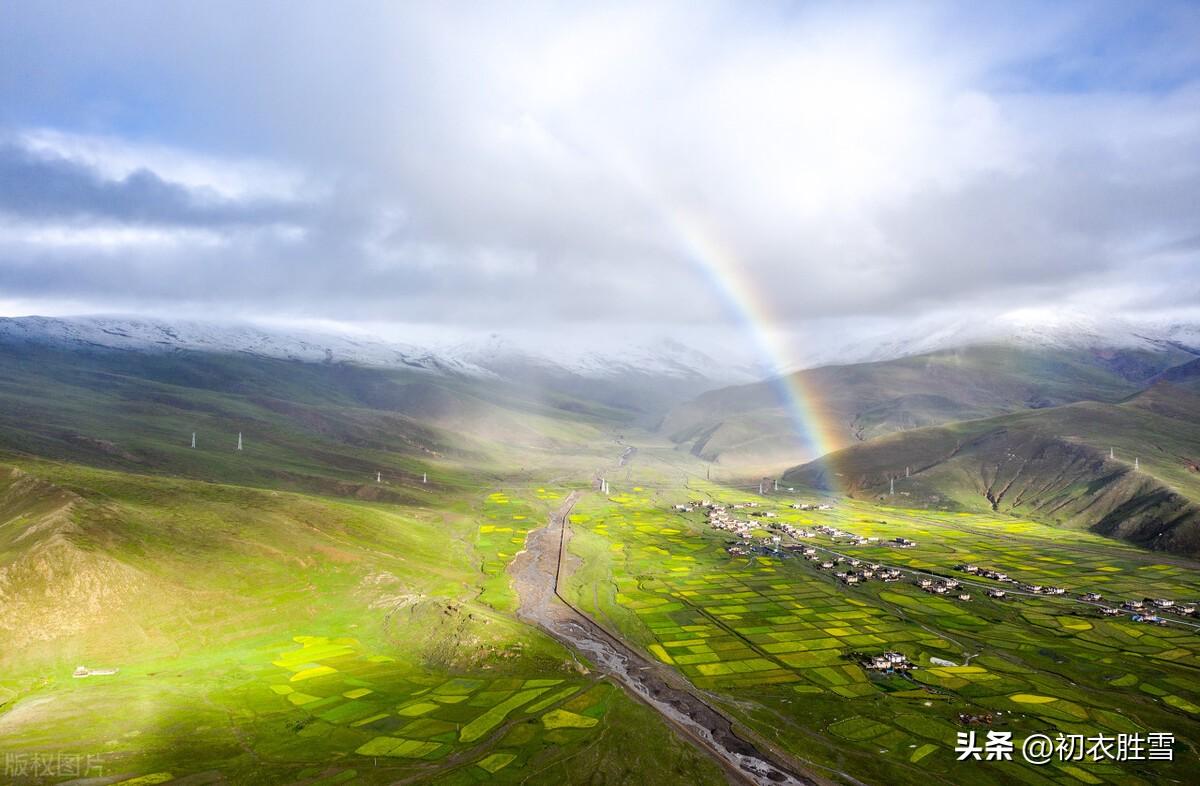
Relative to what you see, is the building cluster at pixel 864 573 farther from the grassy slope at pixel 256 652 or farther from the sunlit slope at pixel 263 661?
the sunlit slope at pixel 263 661

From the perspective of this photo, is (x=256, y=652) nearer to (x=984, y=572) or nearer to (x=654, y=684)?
(x=654, y=684)

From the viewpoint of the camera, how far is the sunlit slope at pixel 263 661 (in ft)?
281

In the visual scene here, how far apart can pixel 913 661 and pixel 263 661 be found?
116 metres

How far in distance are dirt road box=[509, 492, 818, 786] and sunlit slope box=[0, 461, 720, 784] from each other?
15.6ft

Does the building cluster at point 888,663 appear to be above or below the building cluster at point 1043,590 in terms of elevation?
below

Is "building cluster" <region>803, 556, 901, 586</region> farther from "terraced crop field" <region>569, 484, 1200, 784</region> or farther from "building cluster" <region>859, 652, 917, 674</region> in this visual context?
"building cluster" <region>859, 652, 917, 674</region>

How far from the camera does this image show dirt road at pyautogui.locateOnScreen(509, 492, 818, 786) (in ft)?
278

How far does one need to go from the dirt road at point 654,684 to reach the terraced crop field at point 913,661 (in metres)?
4.12

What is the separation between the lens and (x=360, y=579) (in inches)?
6260

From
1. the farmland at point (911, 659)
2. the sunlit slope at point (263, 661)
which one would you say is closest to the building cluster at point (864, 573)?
the farmland at point (911, 659)

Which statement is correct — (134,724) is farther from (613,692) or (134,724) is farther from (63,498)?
(63,498)

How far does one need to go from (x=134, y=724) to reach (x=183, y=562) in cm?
5633

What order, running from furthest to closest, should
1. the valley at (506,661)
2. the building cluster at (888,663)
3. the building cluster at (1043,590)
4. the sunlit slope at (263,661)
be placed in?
the building cluster at (1043,590) < the building cluster at (888,663) < the sunlit slope at (263,661) < the valley at (506,661)

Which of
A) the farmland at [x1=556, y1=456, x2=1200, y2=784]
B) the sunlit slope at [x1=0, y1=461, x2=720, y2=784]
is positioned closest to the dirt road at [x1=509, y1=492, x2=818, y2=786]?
the farmland at [x1=556, y1=456, x2=1200, y2=784]
